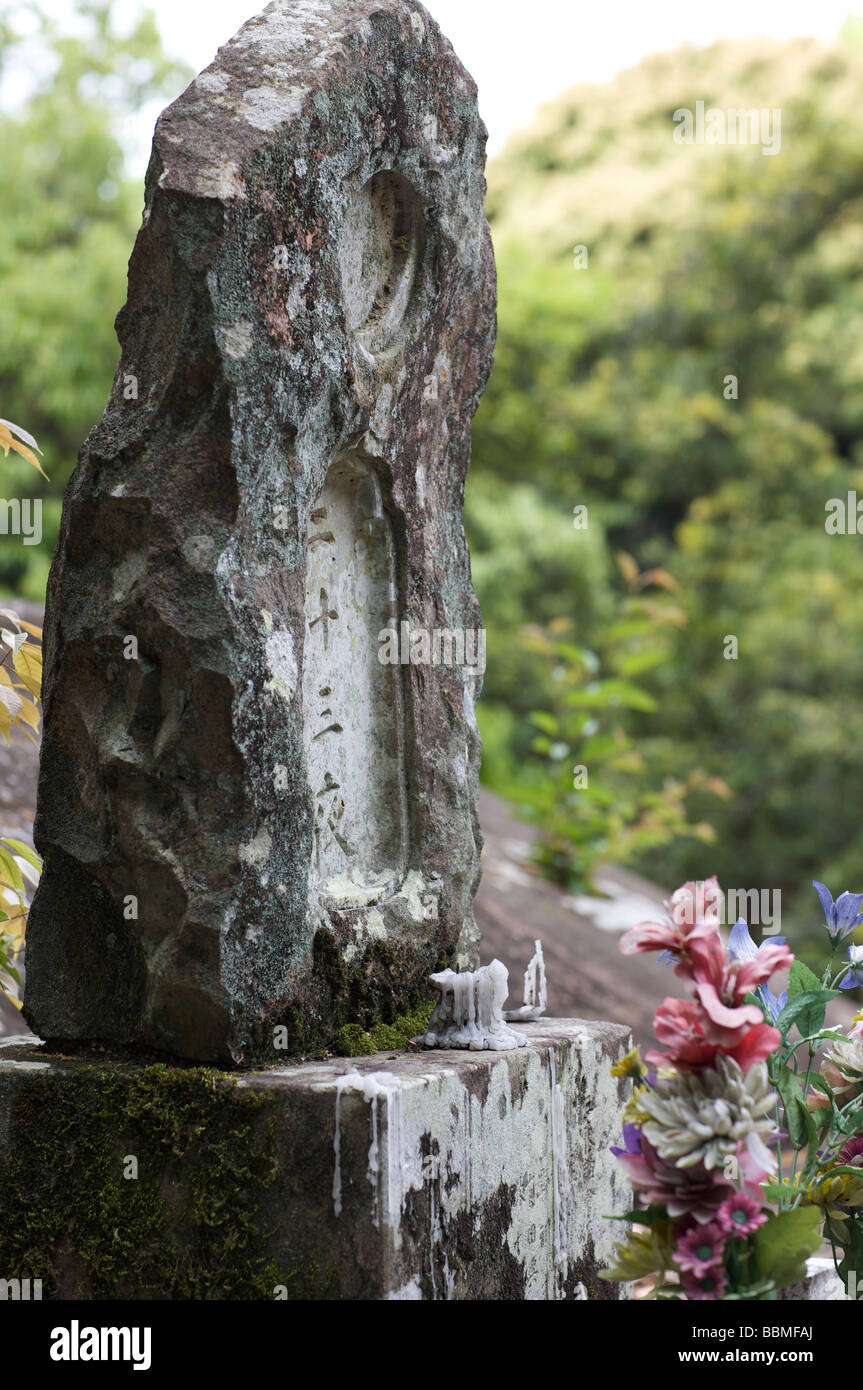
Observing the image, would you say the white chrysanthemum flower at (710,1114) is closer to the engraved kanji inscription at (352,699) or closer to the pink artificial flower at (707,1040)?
the pink artificial flower at (707,1040)

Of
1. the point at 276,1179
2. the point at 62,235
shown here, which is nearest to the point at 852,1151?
the point at 276,1179

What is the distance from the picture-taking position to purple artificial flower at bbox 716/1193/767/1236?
172 centimetres

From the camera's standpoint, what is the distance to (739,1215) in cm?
174

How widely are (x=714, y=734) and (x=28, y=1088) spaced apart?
8669 mm

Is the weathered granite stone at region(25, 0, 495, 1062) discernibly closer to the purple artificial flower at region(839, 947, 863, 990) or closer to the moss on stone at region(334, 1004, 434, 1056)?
the moss on stone at region(334, 1004, 434, 1056)

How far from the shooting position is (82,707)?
2.24 metres

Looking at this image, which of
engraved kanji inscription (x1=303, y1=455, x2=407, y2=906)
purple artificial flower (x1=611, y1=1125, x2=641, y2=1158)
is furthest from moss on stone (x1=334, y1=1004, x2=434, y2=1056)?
purple artificial flower (x1=611, y1=1125, x2=641, y2=1158)

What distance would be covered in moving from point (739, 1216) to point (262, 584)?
44.8 inches

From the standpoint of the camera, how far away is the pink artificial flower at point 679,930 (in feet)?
5.80

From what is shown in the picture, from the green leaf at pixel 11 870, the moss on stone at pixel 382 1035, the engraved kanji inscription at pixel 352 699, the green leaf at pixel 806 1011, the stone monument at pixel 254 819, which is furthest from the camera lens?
the green leaf at pixel 11 870

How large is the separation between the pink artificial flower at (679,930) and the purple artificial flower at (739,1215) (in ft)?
0.92

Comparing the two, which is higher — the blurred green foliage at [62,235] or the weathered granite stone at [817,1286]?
the blurred green foliage at [62,235]

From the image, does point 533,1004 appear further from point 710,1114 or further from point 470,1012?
point 710,1114

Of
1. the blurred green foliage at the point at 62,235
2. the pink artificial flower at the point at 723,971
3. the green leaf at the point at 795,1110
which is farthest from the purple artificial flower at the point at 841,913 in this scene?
the blurred green foliage at the point at 62,235
